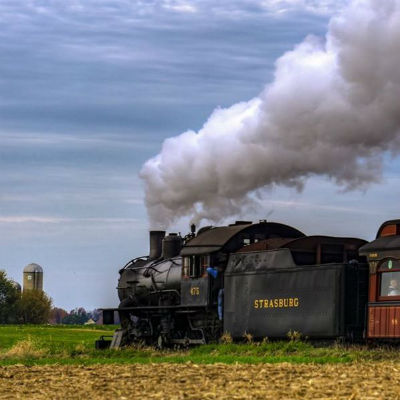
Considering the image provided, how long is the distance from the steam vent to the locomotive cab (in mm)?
128650

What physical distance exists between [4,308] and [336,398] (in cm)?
10048

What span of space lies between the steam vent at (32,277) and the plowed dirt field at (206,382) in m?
129

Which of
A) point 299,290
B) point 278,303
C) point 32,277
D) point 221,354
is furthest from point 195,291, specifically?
point 32,277

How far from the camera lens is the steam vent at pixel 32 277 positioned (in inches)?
5782

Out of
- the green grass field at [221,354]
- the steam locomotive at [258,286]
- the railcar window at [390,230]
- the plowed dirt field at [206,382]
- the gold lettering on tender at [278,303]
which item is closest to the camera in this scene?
the plowed dirt field at [206,382]

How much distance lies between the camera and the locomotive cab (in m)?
21.2

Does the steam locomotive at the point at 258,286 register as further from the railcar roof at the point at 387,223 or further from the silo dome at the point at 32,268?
the silo dome at the point at 32,268

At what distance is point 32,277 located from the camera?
147 metres

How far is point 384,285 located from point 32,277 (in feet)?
425

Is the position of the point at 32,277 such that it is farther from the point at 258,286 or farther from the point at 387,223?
the point at 387,223

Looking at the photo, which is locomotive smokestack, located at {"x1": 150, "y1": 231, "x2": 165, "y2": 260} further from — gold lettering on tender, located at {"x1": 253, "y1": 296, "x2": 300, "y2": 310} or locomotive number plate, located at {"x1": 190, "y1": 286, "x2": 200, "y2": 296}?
gold lettering on tender, located at {"x1": 253, "y1": 296, "x2": 300, "y2": 310}

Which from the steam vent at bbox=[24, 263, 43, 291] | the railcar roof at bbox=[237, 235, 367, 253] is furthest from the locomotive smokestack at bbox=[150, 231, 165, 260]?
the steam vent at bbox=[24, 263, 43, 291]

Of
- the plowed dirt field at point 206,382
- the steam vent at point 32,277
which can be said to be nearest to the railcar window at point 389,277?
the plowed dirt field at point 206,382

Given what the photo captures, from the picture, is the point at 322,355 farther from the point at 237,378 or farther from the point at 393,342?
the point at 237,378
